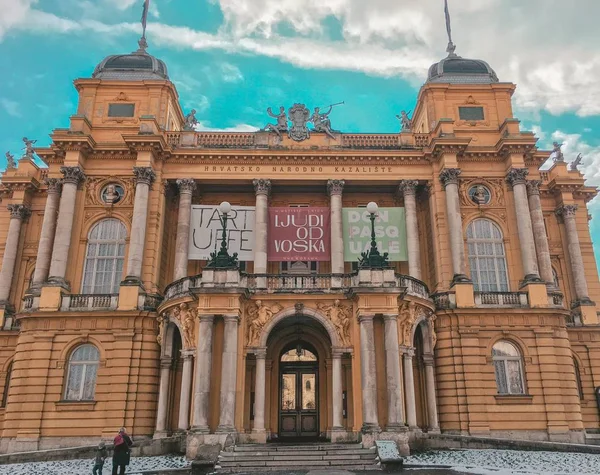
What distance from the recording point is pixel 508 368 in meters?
27.8

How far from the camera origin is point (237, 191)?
111ft

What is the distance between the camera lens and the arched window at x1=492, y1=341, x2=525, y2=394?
27.4m

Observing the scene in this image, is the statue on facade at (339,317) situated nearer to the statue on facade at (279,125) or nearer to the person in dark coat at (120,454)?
the person in dark coat at (120,454)

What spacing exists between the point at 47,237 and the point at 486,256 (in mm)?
24600

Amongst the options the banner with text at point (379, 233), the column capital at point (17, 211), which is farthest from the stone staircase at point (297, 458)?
the column capital at point (17, 211)

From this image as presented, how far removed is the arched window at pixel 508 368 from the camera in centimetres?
2742

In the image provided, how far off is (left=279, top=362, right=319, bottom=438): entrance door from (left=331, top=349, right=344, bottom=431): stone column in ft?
16.8

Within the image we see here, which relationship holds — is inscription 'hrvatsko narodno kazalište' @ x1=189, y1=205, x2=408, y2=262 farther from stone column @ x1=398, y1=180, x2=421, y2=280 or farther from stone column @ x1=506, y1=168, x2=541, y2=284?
stone column @ x1=506, y1=168, x2=541, y2=284

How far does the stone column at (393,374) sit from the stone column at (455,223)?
28.9 ft

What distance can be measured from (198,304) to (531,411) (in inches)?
679

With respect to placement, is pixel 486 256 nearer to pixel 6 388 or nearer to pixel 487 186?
pixel 487 186

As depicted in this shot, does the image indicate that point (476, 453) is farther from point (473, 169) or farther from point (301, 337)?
point (473, 169)

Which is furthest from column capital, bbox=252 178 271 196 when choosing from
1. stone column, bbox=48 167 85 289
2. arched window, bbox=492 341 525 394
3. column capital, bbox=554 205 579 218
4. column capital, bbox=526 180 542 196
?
column capital, bbox=554 205 579 218

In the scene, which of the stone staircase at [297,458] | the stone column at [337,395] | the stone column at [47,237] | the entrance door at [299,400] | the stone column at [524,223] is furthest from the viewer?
the stone column at [524,223]
